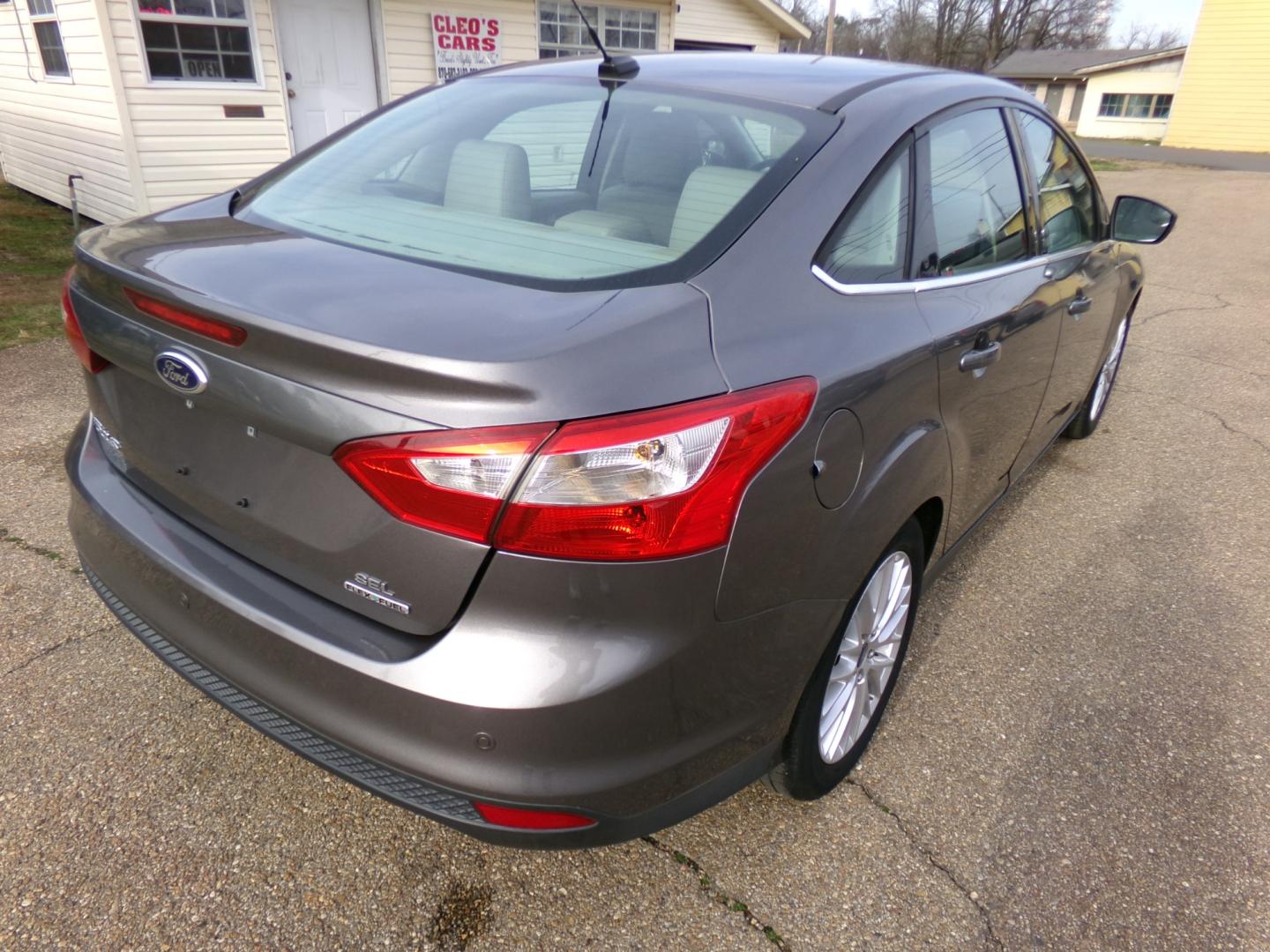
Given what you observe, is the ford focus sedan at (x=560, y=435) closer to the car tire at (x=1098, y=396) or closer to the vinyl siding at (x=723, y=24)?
the car tire at (x=1098, y=396)

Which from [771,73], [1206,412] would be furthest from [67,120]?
[1206,412]

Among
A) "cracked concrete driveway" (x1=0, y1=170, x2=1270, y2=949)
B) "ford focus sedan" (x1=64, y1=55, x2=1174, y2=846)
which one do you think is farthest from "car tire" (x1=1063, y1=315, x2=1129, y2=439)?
"ford focus sedan" (x1=64, y1=55, x2=1174, y2=846)

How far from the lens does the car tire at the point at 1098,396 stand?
174 inches

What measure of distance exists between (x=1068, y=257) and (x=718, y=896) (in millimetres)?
2443

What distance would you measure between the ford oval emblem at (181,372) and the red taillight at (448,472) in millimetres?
373

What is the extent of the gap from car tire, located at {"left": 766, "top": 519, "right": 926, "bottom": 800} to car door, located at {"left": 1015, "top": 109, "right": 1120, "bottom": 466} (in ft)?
3.71

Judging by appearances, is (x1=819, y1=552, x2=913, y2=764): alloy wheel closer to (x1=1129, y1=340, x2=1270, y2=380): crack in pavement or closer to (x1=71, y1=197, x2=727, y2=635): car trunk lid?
(x1=71, y1=197, x2=727, y2=635): car trunk lid

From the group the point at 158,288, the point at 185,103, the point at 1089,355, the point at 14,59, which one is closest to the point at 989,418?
the point at 1089,355

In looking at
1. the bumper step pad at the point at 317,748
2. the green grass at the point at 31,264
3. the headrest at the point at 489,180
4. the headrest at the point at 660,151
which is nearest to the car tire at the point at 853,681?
the bumper step pad at the point at 317,748

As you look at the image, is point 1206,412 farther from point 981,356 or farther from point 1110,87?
point 1110,87

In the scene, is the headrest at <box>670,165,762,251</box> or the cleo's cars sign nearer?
the headrest at <box>670,165,762,251</box>

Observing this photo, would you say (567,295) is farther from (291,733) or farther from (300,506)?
(291,733)

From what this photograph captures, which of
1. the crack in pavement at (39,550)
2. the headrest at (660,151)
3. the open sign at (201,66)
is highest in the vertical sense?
the headrest at (660,151)

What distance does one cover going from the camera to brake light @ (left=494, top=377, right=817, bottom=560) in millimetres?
1365
